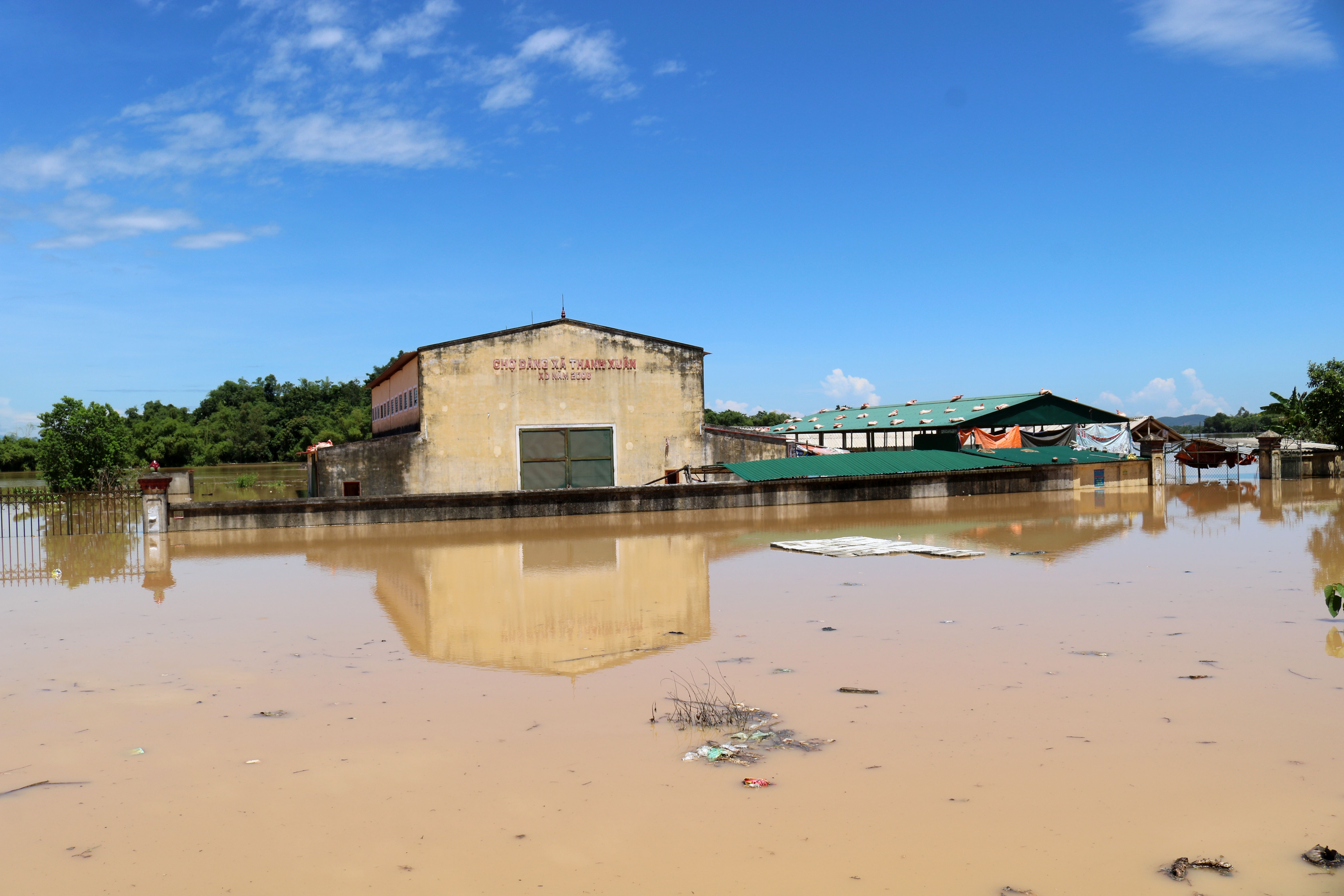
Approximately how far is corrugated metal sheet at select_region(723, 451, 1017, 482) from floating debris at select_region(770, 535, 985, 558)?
25.9ft

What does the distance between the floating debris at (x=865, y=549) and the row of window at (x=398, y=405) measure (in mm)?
14041

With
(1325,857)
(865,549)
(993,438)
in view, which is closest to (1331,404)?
(993,438)

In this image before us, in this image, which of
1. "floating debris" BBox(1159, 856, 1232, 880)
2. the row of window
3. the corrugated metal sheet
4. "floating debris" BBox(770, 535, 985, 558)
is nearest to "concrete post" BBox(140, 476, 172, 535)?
the row of window

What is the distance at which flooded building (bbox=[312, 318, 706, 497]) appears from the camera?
26.4m

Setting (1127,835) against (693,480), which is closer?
(1127,835)

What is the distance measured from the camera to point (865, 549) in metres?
16.7

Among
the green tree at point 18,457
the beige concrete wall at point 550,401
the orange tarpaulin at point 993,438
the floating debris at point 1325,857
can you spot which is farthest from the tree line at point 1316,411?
the green tree at point 18,457

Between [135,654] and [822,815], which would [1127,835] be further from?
[135,654]

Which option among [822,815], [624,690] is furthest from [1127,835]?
[624,690]

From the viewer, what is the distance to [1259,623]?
1003 cm

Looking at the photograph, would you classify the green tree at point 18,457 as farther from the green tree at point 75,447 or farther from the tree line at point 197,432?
the green tree at point 75,447

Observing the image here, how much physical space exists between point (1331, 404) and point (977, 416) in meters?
14.2

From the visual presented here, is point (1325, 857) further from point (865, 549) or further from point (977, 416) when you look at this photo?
point (977, 416)

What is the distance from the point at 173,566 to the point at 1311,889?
17.2 m
